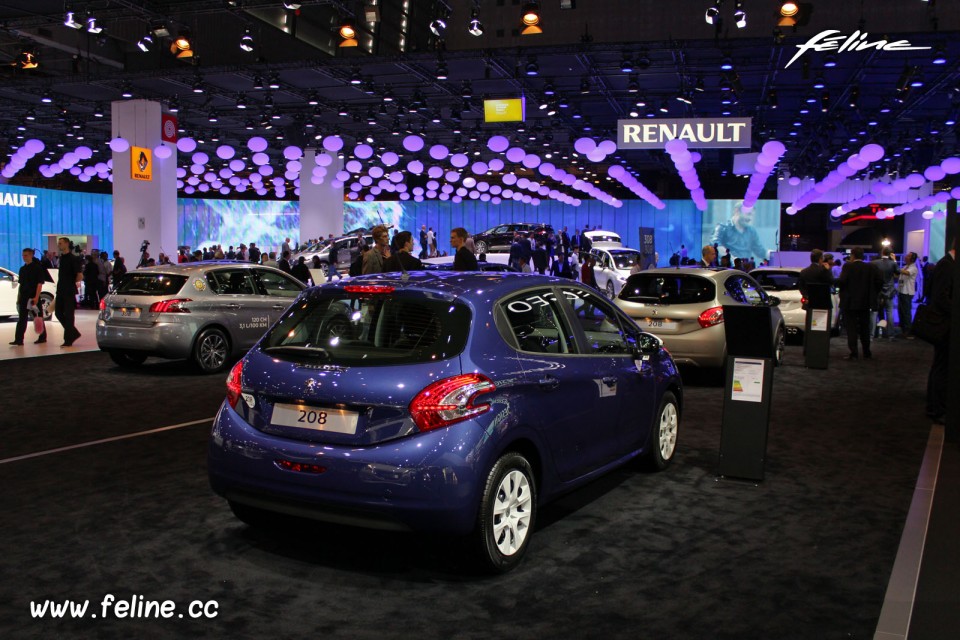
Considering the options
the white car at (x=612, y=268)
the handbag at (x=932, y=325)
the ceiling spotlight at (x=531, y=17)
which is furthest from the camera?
the white car at (x=612, y=268)

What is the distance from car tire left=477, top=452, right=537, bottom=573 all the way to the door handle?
1.41 feet

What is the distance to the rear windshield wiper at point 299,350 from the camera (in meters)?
4.48

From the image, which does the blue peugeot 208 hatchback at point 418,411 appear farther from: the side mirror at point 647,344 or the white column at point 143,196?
the white column at point 143,196

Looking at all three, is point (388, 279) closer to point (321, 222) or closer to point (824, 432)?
point (824, 432)

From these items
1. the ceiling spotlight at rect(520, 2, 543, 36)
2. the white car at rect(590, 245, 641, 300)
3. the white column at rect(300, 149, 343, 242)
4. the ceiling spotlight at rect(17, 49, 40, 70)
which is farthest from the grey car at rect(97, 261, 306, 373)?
the white column at rect(300, 149, 343, 242)

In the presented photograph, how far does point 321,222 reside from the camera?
32.3 meters

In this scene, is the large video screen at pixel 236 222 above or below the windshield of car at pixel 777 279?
above

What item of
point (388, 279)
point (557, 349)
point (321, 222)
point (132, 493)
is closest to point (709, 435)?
point (557, 349)

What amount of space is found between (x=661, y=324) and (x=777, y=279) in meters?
6.85

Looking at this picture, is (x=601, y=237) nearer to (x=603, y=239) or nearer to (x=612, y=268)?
(x=603, y=239)

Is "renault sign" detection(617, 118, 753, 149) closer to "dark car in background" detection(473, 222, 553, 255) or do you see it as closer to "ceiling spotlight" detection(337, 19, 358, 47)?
"ceiling spotlight" detection(337, 19, 358, 47)

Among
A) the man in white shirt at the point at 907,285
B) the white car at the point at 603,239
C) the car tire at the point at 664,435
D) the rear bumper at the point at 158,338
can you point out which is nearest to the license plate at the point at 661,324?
the car tire at the point at 664,435

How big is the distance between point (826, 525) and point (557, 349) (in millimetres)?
2069

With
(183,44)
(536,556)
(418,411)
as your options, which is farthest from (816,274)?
(183,44)
